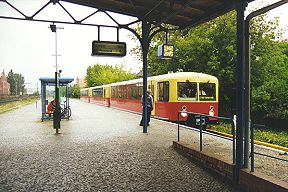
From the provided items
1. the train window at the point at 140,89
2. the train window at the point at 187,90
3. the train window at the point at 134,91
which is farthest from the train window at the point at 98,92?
the train window at the point at 187,90

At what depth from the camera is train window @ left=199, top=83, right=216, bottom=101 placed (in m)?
15.6

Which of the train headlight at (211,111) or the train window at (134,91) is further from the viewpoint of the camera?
the train window at (134,91)

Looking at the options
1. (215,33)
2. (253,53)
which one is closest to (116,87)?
(215,33)

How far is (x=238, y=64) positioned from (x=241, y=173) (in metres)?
1.94

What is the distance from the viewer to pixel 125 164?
689cm

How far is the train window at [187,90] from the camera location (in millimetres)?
15461

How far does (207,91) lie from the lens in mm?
15812

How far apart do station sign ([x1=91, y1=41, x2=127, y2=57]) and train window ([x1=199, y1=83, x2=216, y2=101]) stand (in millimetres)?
6231

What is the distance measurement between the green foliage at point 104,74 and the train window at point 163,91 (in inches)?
1834

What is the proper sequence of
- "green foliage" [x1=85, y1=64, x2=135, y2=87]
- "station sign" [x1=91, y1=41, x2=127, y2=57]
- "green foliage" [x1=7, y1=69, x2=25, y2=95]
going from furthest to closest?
"green foliage" [x1=7, y1=69, x2=25, y2=95] < "green foliage" [x1=85, y1=64, x2=135, y2=87] < "station sign" [x1=91, y1=41, x2=127, y2=57]

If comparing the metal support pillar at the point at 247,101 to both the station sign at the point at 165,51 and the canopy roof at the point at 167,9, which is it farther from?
the station sign at the point at 165,51

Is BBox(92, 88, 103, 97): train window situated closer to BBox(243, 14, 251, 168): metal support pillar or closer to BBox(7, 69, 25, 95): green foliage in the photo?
BBox(243, 14, 251, 168): metal support pillar

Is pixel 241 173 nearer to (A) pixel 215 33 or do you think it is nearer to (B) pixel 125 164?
(B) pixel 125 164

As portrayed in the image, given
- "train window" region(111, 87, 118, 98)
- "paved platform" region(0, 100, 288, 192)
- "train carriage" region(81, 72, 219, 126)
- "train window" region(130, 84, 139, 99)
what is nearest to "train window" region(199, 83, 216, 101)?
"train carriage" region(81, 72, 219, 126)
